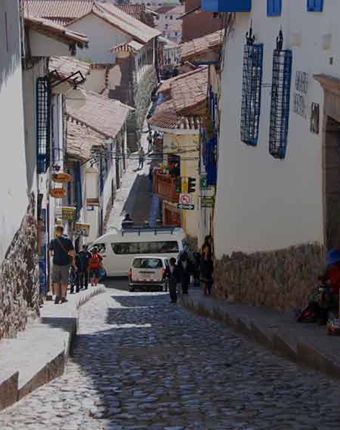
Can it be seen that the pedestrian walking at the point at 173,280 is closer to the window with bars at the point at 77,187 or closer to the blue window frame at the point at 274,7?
the blue window frame at the point at 274,7

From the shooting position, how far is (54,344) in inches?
470

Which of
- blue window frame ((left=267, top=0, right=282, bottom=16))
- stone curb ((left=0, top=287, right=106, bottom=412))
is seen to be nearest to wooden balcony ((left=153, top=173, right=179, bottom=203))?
blue window frame ((left=267, top=0, right=282, bottom=16))

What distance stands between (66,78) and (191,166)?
809 inches

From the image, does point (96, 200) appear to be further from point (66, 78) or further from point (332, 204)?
point (332, 204)

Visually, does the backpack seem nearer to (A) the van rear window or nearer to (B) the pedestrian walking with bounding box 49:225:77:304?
(A) the van rear window

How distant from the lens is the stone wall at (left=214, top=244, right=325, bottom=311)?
1430 centimetres

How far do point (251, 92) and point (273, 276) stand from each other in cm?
389

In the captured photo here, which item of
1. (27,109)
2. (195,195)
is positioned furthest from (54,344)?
(195,195)

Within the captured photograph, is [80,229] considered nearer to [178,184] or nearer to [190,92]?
[178,184]

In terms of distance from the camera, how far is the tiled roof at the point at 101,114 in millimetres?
44062

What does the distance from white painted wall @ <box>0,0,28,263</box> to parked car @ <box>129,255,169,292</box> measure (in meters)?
21.1

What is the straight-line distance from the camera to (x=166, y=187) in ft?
152

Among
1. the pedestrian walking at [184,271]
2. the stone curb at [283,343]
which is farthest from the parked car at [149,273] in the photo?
the stone curb at [283,343]

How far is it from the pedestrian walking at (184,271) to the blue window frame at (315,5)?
11.9 m
